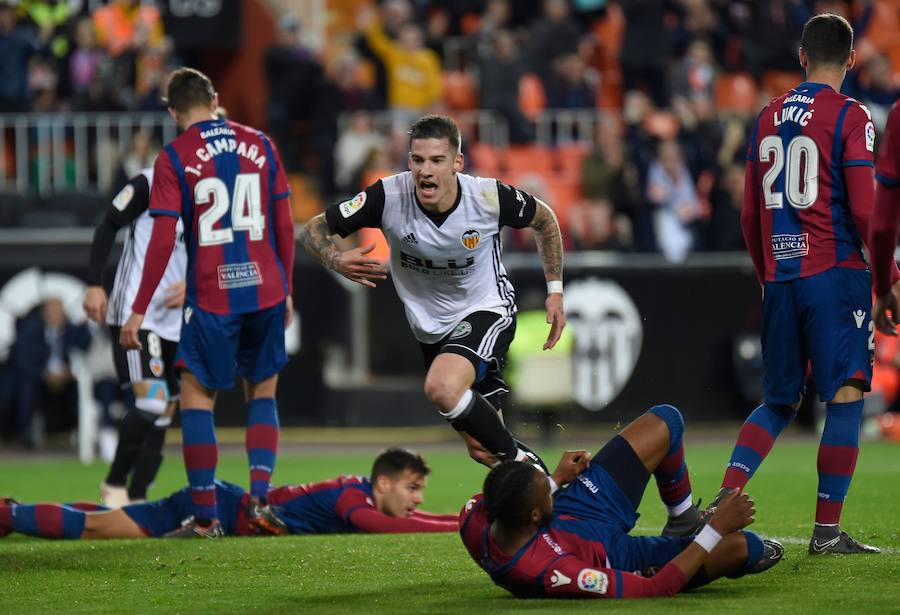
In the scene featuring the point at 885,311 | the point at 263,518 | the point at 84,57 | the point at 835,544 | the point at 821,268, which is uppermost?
the point at 84,57

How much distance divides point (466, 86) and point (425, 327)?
Result: 12.7 meters

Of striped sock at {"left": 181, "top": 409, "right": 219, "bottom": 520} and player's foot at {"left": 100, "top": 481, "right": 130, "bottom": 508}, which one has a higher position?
striped sock at {"left": 181, "top": 409, "right": 219, "bottom": 520}

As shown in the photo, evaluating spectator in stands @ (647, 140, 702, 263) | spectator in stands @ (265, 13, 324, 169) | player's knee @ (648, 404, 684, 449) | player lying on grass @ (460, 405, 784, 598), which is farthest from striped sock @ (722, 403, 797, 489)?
spectator in stands @ (265, 13, 324, 169)

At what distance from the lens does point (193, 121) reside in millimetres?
8195

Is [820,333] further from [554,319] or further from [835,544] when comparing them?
[554,319]

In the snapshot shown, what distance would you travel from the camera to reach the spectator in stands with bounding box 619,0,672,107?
64.3 ft

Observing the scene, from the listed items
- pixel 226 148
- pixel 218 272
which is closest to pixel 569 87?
pixel 226 148

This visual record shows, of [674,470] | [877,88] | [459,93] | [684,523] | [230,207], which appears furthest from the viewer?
[459,93]

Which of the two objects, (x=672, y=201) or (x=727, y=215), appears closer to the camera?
(x=727, y=215)

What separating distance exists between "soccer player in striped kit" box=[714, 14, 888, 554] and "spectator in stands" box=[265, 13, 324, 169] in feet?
39.0

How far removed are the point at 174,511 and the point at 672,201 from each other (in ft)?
33.8

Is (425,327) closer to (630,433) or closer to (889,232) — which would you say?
(630,433)

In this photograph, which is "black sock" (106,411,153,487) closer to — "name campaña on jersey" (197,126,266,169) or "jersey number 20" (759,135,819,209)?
"name campaña on jersey" (197,126,266,169)

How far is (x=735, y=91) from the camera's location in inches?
779
